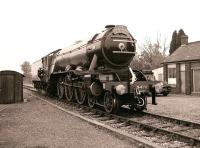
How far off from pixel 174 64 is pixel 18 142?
23.7 m

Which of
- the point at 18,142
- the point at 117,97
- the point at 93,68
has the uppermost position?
the point at 93,68

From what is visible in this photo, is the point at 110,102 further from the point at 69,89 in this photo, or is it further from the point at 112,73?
the point at 69,89

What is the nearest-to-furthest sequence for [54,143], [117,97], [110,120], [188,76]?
[54,143], [110,120], [117,97], [188,76]

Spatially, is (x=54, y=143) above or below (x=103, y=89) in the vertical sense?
below

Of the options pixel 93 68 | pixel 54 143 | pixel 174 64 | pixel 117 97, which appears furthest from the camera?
pixel 174 64

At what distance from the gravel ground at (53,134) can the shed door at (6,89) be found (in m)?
8.30

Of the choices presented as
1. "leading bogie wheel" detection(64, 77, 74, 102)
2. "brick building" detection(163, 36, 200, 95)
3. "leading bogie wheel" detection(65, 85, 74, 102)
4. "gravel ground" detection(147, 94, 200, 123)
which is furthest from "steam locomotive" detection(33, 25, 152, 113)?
"brick building" detection(163, 36, 200, 95)

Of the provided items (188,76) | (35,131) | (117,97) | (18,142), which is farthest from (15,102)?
(188,76)

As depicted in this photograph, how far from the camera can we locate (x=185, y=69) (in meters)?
27.5

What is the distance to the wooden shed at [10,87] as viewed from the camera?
774 inches

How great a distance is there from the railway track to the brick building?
47.4 feet

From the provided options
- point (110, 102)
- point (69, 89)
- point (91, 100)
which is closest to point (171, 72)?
point (69, 89)

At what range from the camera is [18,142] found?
25.7ft

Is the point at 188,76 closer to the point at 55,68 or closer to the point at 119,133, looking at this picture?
the point at 55,68
